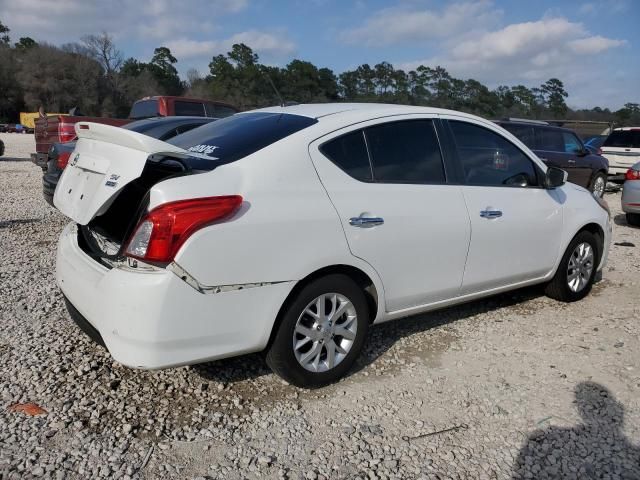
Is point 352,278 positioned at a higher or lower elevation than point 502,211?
lower

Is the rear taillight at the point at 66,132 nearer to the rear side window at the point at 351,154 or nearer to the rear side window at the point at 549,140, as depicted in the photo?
the rear side window at the point at 351,154

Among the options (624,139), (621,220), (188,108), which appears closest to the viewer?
(621,220)

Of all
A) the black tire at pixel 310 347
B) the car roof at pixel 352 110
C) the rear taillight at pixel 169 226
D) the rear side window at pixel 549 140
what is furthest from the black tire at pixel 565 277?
the rear side window at pixel 549 140

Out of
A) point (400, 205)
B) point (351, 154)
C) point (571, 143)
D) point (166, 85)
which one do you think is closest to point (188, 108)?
point (571, 143)

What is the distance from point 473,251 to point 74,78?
7884 cm

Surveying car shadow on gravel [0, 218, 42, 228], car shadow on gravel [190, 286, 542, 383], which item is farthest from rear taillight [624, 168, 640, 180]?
car shadow on gravel [0, 218, 42, 228]

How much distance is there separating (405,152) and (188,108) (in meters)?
8.78

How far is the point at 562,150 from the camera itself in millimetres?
11312

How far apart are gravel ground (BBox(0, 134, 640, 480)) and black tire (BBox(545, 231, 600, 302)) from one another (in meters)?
0.46

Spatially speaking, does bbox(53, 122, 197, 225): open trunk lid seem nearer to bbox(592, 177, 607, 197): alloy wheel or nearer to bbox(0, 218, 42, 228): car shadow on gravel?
bbox(0, 218, 42, 228): car shadow on gravel

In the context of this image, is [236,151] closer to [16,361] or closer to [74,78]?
[16,361]

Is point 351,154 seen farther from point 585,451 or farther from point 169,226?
point 585,451

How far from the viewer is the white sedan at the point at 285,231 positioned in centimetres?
266

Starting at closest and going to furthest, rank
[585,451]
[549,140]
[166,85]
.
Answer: [585,451]
[549,140]
[166,85]
